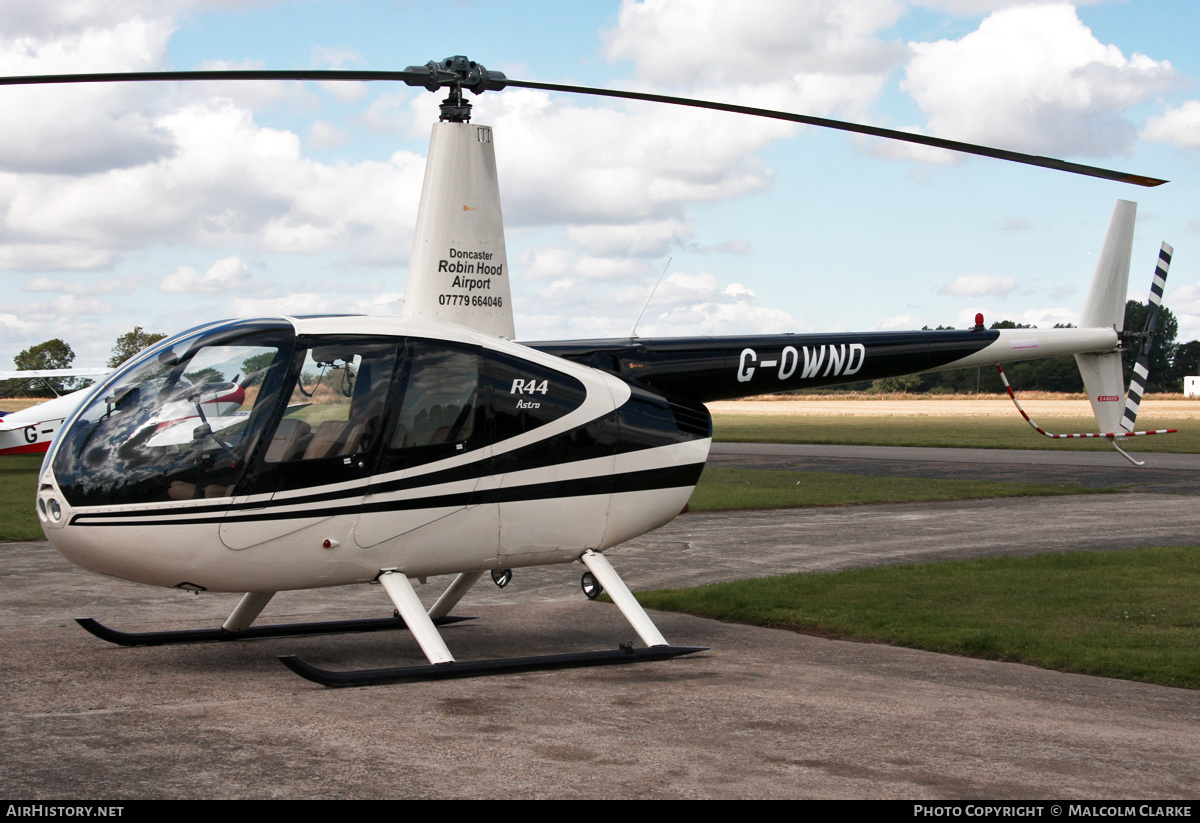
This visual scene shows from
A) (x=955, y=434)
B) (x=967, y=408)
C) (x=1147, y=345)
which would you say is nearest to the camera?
(x=1147, y=345)

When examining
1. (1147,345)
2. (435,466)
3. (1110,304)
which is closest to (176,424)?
(435,466)

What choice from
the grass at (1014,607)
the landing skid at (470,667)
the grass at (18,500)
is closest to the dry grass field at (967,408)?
the grass at (18,500)

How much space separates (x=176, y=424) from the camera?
670 cm

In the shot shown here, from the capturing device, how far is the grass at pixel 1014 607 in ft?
27.0

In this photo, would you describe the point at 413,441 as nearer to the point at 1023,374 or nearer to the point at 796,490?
the point at 796,490

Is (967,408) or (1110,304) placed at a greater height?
(1110,304)

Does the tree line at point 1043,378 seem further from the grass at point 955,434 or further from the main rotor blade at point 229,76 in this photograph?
the main rotor blade at point 229,76

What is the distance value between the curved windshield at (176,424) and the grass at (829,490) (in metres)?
13.0

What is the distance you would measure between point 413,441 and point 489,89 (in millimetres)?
2672

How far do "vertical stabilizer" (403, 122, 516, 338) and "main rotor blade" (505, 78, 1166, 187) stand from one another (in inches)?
26.2

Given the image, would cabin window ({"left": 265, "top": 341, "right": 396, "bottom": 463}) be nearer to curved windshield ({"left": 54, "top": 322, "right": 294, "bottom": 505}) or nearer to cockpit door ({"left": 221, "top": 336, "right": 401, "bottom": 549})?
cockpit door ({"left": 221, "top": 336, "right": 401, "bottom": 549})

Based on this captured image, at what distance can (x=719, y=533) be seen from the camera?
1592cm

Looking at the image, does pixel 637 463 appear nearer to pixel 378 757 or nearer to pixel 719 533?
pixel 378 757
